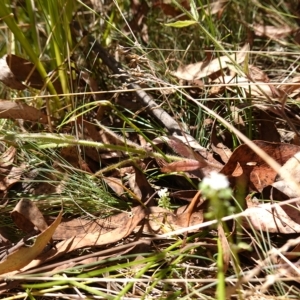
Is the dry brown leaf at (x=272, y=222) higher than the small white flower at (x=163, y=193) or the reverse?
the reverse

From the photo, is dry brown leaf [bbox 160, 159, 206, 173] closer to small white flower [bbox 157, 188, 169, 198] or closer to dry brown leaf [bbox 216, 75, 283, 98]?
small white flower [bbox 157, 188, 169, 198]

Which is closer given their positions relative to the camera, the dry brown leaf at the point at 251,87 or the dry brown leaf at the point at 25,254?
the dry brown leaf at the point at 25,254

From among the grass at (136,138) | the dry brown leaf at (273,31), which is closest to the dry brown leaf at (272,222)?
the grass at (136,138)

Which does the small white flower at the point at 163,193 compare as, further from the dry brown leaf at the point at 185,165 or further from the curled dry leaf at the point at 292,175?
the curled dry leaf at the point at 292,175

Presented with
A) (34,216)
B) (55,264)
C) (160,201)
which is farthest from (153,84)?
(55,264)

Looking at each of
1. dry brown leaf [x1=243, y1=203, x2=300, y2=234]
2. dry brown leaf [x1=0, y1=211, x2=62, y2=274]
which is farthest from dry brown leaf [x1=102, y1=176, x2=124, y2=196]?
dry brown leaf [x1=243, y1=203, x2=300, y2=234]

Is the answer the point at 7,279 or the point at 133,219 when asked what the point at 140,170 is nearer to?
the point at 133,219

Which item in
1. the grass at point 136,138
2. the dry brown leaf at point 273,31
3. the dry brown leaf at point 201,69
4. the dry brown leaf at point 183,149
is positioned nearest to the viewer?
the grass at point 136,138
